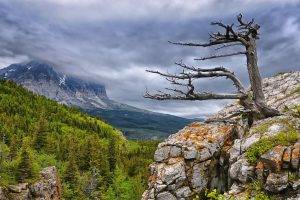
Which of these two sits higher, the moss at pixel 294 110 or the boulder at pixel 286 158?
the moss at pixel 294 110

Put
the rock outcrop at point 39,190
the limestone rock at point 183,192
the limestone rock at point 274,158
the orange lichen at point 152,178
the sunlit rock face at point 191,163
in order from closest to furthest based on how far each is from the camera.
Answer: the limestone rock at point 274,158 < the limestone rock at point 183,192 < the sunlit rock face at point 191,163 < the orange lichen at point 152,178 < the rock outcrop at point 39,190

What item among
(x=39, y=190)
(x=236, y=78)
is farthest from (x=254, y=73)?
(x=39, y=190)

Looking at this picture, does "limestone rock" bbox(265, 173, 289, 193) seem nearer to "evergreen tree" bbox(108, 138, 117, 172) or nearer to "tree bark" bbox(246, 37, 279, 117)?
"tree bark" bbox(246, 37, 279, 117)

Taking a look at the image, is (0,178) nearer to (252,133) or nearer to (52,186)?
(52,186)

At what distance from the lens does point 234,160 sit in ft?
63.6

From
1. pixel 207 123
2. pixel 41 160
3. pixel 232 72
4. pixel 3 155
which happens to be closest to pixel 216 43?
pixel 232 72

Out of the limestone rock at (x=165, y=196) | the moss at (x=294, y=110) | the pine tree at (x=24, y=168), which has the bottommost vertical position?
the pine tree at (x=24, y=168)

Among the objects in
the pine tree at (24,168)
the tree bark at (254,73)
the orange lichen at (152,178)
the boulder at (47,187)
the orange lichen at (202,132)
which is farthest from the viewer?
the boulder at (47,187)

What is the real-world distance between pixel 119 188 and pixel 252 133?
5465 inches

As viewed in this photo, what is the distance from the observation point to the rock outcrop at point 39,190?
4737 inches

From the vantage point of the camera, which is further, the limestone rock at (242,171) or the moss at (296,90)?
the moss at (296,90)

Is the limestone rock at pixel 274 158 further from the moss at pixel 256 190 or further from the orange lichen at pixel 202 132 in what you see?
the orange lichen at pixel 202 132

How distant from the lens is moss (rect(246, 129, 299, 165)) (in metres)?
18.5

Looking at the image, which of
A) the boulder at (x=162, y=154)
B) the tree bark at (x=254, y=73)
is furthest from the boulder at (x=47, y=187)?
the tree bark at (x=254, y=73)
